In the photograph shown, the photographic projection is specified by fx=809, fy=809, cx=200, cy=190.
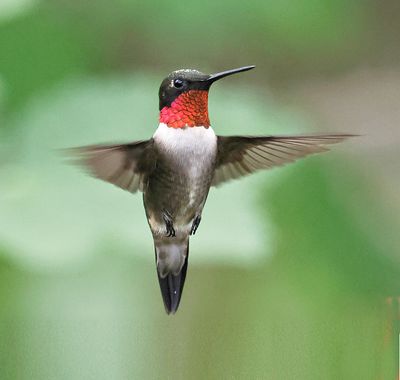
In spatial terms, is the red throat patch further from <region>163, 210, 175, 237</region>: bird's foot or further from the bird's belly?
<region>163, 210, 175, 237</region>: bird's foot

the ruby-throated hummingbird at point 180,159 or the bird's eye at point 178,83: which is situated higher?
the bird's eye at point 178,83

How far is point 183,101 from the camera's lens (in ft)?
3.24

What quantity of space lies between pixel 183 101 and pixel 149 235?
0.66 metres

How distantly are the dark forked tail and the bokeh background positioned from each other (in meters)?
0.35

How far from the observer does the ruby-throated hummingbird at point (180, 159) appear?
94cm

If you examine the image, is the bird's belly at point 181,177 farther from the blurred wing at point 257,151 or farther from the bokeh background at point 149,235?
the bokeh background at point 149,235

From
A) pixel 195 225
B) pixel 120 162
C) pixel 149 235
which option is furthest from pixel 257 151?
pixel 149 235

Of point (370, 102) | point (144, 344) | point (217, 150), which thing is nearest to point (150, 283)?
point (144, 344)

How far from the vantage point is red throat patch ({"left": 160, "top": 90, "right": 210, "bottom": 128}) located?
0.97 meters

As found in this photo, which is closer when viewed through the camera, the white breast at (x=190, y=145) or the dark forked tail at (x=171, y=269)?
the white breast at (x=190, y=145)

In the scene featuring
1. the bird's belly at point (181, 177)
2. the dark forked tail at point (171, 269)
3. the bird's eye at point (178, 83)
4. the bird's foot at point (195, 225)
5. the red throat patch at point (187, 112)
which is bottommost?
the dark forked tail at point (171, 269)

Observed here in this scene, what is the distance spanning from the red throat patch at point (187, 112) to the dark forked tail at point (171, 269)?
22cm

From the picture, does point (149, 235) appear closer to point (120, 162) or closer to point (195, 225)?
point (195, 225)

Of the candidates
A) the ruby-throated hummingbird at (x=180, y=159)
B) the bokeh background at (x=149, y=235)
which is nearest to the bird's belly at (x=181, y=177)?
the ruby-throated hummingbird at (x=180, y=159)
